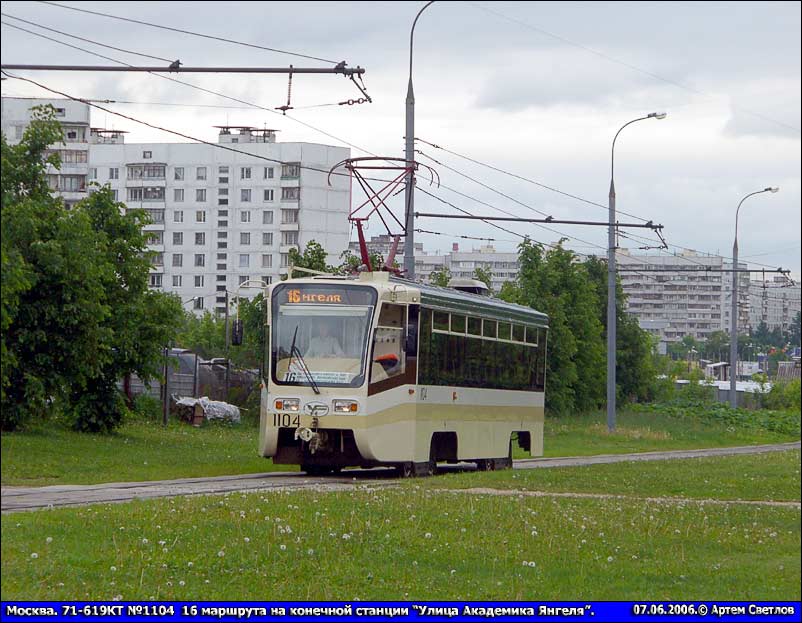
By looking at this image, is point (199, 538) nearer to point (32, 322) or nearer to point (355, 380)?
point (355, 380)

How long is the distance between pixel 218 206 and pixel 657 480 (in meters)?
91.4

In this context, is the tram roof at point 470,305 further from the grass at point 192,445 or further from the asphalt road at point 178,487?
the grass at point 192,445

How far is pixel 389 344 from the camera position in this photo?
23703mm

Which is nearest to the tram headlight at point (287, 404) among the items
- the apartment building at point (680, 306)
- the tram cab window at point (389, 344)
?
the tram cab window at point (389, 344)

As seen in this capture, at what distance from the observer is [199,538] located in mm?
11914

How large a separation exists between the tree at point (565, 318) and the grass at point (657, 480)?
1055 inches

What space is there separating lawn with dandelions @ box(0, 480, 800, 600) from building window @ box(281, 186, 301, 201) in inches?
3782

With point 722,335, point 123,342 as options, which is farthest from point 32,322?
point 722,335

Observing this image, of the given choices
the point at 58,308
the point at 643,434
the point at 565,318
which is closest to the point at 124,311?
the point at 58,308

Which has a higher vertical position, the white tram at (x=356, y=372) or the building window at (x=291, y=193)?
the building window at (x=291, y=193)

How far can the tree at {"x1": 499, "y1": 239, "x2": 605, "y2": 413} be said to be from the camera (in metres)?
56.6

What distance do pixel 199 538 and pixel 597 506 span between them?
21.5ft

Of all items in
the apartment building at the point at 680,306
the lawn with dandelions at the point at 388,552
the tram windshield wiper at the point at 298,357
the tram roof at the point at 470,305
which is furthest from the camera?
the apartment building at the point at 680,306

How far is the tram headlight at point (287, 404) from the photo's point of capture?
77.0ft
